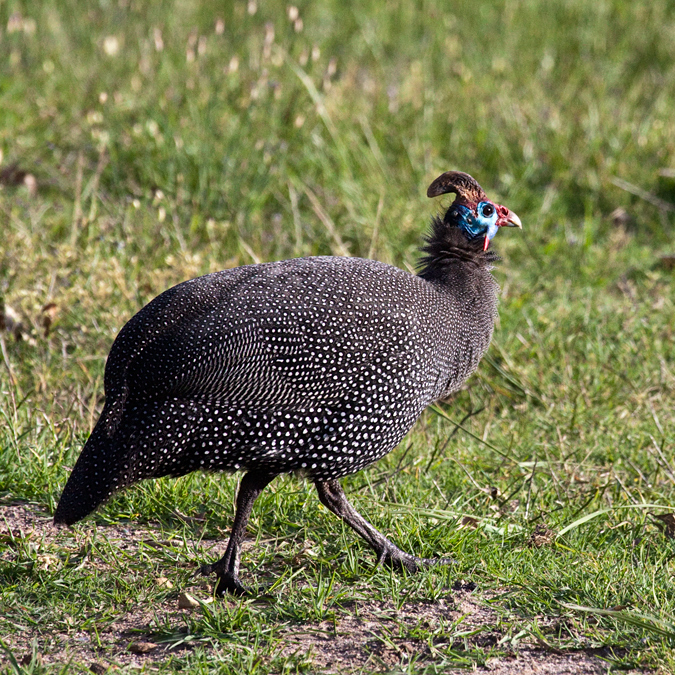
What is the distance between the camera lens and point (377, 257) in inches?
196

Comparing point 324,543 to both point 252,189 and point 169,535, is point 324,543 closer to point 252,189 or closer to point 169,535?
point 169,535

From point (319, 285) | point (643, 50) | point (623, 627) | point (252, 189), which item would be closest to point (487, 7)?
point (643, 50)

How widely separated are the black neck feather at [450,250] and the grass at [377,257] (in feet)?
2.24

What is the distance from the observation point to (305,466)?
2994 millimetres

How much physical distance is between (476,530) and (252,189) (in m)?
2.85

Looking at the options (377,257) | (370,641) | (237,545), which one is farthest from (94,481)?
(377,257)

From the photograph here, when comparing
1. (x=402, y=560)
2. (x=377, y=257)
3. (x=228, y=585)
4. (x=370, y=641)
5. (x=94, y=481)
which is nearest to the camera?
(x=370, y=641)

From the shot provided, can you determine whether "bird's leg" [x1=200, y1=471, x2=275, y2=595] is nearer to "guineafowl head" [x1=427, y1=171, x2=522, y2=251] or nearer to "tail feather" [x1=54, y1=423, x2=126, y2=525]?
"tail feather" [x1=54, y1=423, x2=126, y2=525]

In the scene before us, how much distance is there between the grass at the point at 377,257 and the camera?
2930 millimetres

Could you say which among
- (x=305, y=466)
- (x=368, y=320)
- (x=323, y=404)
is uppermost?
(x=368, y=320)

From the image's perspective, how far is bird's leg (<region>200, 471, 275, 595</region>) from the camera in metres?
3.03

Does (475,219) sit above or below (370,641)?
above

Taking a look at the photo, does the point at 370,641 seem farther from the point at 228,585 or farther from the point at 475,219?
the point at 475,219

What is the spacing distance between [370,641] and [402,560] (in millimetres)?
471
